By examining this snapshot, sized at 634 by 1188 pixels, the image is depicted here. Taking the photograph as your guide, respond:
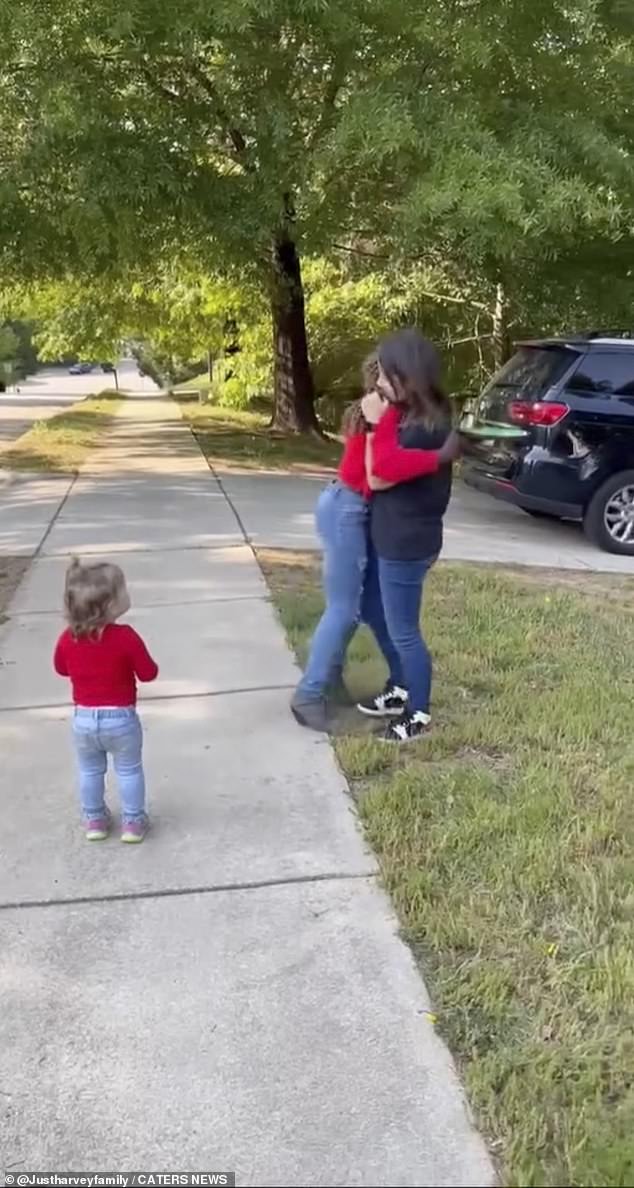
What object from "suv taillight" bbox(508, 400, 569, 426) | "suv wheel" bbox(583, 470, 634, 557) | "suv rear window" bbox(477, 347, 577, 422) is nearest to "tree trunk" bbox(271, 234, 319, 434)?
"suv rear window" bbox(477, 347, 577, 422)

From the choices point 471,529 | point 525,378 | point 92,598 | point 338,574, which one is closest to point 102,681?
point 92,598

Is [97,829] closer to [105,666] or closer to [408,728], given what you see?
[105,666]

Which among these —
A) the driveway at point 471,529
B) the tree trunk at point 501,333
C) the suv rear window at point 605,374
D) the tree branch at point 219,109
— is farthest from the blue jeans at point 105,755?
the tree trunk at point 501,333

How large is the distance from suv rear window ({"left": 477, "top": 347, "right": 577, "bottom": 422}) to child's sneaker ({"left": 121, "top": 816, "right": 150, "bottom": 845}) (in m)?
6.01

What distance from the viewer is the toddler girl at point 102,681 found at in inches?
132

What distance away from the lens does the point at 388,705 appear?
4.63 m

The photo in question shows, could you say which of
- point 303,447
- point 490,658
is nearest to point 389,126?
point 490,658

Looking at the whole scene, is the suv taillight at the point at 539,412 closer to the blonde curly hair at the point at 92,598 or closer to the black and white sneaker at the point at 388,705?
the black and white sneaker at the point at 388,705

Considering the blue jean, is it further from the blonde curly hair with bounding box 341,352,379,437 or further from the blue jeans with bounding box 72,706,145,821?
the blue jeans with bounding box 72,706,145,821

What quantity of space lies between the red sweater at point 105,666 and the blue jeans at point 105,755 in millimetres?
43

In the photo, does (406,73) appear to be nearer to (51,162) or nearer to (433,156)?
(433,156)

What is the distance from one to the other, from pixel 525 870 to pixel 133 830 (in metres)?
1.29

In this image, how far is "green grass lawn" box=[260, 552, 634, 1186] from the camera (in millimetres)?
2338

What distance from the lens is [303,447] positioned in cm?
1578
